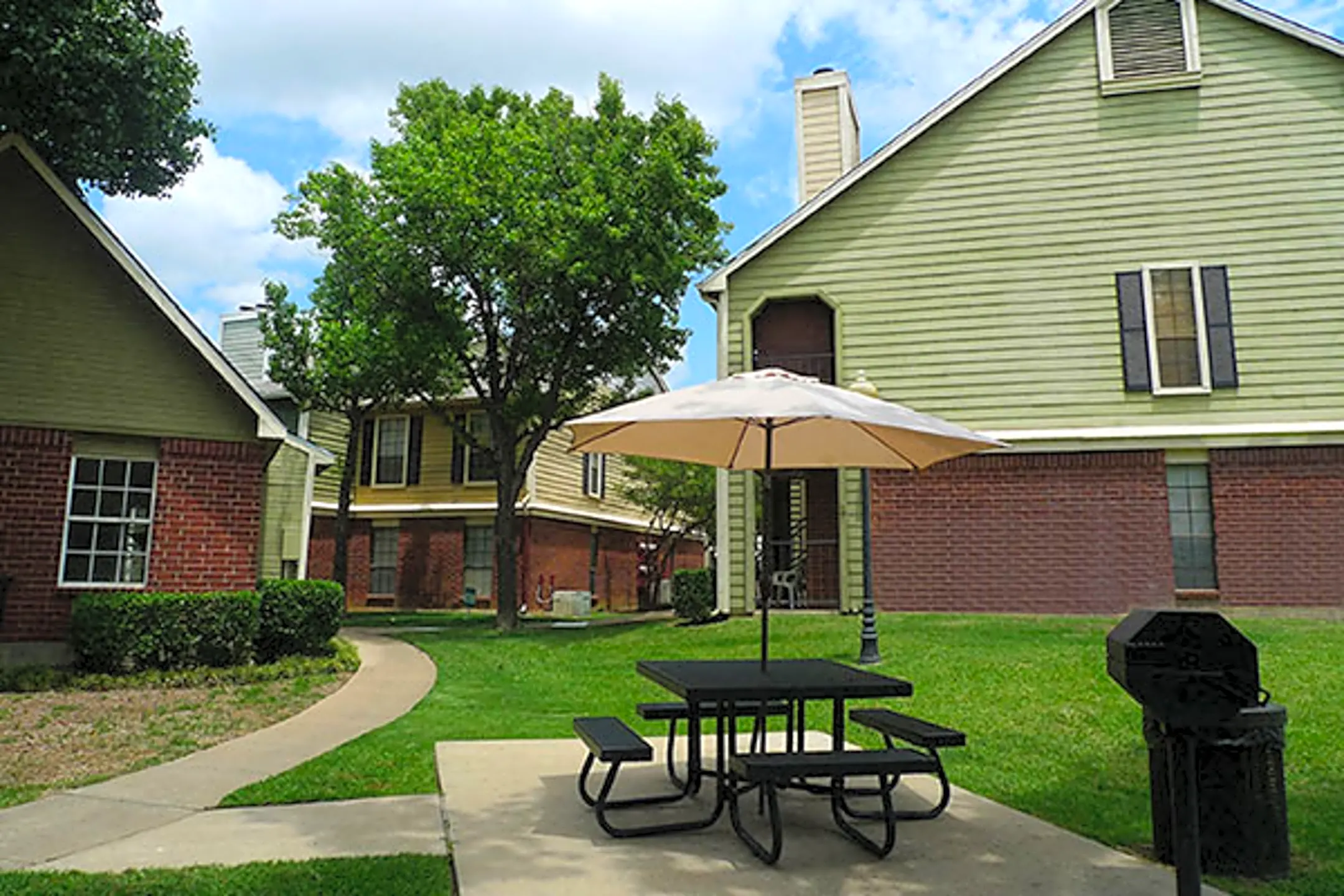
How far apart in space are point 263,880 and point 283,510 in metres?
16.0

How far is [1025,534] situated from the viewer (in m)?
14.4

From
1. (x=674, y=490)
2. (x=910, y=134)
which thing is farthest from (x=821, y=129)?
(x=674, y=490)

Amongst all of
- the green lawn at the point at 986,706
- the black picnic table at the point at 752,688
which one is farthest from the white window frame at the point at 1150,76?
the black picnic table at the point at 752,688

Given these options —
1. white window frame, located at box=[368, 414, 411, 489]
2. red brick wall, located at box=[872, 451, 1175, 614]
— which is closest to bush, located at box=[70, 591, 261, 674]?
red brick wall, located at box=[872, 451, 1175, 614]

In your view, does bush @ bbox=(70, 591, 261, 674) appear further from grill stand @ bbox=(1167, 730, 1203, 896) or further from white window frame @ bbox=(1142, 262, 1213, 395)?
white window frame @ bbox=(1142, 262, 1213, 395)

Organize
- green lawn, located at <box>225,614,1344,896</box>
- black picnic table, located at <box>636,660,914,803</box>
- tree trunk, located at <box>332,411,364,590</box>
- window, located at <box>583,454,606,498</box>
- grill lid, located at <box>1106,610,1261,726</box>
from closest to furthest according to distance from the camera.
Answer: grill lid, located at <box>1106,610,1261,726</box> → black picnic table, located at <box>636,660,914,803</box> → green lawn, located at <box>225,614,1344,896</box> → tree trunk, located at <box>332,411,364,590</box> → window, located at <box>583,454,606,498</box>

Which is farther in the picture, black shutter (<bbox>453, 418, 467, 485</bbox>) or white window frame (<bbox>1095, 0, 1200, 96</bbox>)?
black shutter (<bbox>453, 418, 467, 485</bbox>)

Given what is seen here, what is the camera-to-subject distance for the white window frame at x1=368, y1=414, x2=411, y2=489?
26672 millimetres

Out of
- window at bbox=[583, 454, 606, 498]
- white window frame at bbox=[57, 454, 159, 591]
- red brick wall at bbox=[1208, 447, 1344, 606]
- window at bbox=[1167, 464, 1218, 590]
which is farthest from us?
window at bbox=[583, 454, 606, 498]

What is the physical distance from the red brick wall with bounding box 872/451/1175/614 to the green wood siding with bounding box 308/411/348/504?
17677mm

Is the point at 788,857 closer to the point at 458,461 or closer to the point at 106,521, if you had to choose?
the point at 106,521

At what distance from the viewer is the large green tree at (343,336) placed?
60.0ft

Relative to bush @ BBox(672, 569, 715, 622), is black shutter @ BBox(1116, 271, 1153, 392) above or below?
above

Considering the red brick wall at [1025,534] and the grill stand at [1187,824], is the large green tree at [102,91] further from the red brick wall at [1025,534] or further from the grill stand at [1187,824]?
the grill stand at [1187,824]
